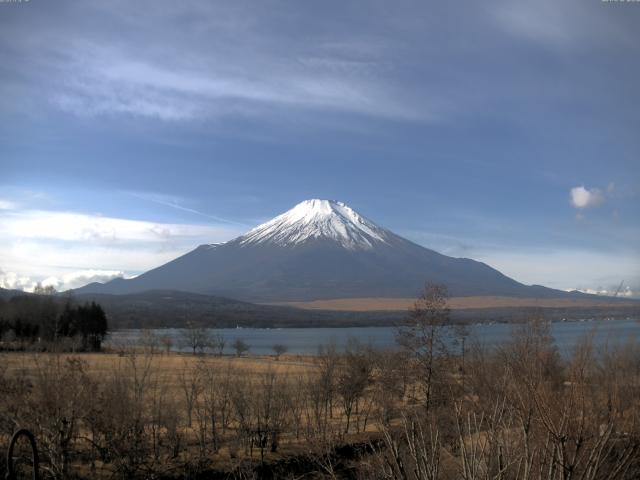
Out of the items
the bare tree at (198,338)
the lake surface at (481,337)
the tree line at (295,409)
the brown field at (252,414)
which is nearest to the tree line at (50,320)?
the lake surface at (481,337)

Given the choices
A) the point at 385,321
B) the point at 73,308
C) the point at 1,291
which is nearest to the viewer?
the point at 73,308

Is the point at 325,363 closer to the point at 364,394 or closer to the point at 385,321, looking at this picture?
the point at 364,394

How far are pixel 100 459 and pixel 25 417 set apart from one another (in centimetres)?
415

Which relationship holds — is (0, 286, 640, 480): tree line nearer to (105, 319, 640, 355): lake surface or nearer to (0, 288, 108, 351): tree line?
(105, 319, 640, 355): lake surface

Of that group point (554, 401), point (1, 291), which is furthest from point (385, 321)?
point (554, 401)

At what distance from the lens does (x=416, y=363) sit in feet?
85.7

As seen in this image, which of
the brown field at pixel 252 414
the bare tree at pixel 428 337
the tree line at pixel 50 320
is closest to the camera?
the brown field at pixel 252 414

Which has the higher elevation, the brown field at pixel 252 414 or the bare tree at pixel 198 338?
the brown field at pixel 252 414

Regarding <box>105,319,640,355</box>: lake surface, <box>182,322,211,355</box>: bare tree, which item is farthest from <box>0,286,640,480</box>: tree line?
<box>182,322,211,355</box>: bare tree

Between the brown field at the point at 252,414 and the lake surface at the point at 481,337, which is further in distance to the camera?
the lake surface at the point at 481,337

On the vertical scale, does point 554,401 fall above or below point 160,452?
above

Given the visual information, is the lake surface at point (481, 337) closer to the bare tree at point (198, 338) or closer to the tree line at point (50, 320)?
the bare tree at point (198, 338)

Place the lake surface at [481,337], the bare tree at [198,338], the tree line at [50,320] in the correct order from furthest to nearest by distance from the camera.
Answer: the bare tree at [198,338] < the tree line at [50,320] < the lake surface at [481,337]

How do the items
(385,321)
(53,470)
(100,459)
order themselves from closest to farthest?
(53,470)
(100,459)
(385,321)
